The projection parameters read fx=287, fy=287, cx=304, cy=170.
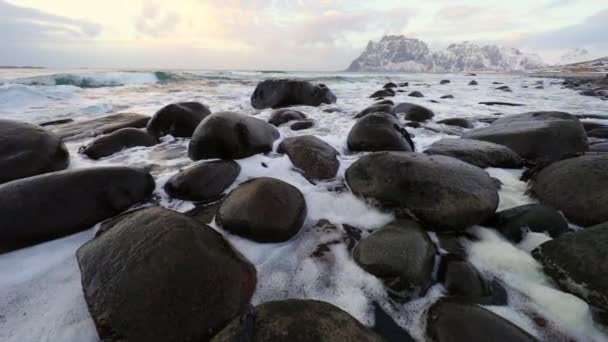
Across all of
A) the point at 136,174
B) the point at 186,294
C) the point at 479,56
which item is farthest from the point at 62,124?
the point at 479,56

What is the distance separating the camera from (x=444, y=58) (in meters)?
150

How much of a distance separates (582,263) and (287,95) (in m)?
7.96

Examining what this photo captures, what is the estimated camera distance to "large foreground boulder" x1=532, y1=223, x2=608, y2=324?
1.49 meters

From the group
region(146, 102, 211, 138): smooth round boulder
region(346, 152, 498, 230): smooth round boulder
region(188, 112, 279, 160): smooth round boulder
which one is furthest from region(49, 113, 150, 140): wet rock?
region(346, 152, 498, 230): smooth round boulder

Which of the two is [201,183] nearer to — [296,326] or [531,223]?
[296,326]

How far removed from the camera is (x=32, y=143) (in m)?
3.04

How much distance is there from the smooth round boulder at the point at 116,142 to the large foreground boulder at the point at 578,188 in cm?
479

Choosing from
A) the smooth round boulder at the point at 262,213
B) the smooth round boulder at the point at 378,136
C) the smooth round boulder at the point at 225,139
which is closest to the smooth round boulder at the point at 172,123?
the smooth round boulder at the point at 225,139

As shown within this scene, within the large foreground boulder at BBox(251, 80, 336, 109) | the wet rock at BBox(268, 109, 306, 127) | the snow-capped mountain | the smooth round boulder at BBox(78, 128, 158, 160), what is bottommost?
the smooth round boulder at BBox(78, 128, 158, 160)

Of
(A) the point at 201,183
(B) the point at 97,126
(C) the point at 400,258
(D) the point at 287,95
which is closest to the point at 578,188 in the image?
(C) the point at 400,258

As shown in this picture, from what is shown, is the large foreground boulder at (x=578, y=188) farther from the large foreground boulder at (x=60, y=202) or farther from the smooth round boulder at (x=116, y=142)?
the smooth round boulder at (x=116, y=142)

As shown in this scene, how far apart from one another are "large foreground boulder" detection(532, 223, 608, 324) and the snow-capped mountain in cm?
15286

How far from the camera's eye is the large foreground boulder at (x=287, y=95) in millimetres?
8742

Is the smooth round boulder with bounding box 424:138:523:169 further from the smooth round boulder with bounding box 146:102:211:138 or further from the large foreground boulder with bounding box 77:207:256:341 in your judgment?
the smooth round boulder with bounding box 146:102:211:138
